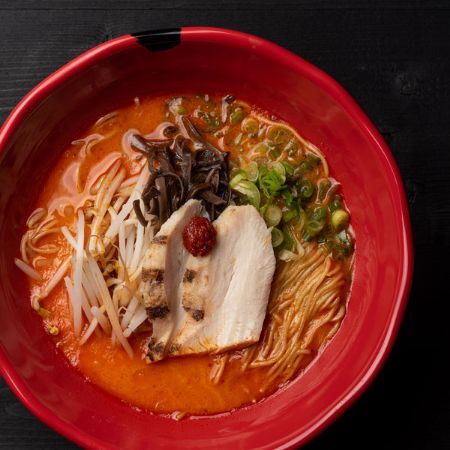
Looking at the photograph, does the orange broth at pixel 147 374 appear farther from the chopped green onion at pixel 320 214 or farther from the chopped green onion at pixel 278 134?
the chopped green onion at pixel 278 134

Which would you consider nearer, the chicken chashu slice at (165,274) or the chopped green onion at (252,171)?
the chicken chashu slice at (165,274)

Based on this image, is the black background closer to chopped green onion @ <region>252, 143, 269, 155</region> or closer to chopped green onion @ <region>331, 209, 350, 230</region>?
chopped green onion @ <region>331, 209, 350, 230</region>

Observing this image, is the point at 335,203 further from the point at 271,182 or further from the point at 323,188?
the point at 271,182

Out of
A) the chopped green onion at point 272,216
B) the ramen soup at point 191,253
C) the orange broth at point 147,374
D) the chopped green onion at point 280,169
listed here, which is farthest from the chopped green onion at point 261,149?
the orange broth at point 147,374

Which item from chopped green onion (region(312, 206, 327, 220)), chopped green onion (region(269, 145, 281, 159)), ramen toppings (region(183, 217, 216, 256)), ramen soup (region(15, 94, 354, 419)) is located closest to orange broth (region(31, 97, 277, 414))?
ramen soup (region(15, 94, 354, 419))

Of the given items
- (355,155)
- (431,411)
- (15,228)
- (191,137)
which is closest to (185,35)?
(191,137)

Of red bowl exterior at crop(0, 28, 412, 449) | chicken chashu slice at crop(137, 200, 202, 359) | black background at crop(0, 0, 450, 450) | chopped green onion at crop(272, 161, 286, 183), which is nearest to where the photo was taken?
red bowl exterior at crop(0, 28, 412, 449)

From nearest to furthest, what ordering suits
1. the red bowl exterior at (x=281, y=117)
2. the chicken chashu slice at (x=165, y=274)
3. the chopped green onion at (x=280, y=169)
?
the red bowl exterior at (x=281, y=117) < the chicken chashu slice at (x=165, y=274) < the chopped green onion at (x=280, y=169)
